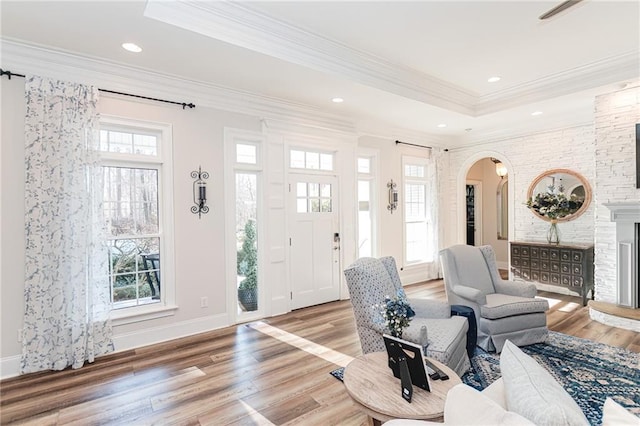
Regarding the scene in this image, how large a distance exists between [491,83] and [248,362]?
471 centimetres

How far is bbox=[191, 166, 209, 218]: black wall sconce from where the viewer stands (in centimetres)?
393

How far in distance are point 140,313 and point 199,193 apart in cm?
146

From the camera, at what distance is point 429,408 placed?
62.6 inches

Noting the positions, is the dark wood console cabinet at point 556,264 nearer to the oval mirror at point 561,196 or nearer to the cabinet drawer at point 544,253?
the cabinet drawer at point 544,253

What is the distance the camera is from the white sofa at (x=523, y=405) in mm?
944

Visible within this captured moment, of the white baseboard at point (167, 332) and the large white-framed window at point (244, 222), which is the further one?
the large white-framed window at point (244, 222)

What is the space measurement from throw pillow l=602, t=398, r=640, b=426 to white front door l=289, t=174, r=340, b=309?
3.96m

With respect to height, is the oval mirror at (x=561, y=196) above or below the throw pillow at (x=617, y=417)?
above

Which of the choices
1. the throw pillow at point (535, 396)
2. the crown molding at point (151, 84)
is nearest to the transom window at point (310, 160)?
the crown molding at point (151, 84)

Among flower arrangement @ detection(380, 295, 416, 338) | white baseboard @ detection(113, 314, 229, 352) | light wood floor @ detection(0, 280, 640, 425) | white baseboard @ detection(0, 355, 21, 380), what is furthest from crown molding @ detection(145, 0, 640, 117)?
white baseboard @ detection(0, 355, 21, 380)

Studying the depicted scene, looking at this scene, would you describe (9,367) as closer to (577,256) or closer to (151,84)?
(151,84)

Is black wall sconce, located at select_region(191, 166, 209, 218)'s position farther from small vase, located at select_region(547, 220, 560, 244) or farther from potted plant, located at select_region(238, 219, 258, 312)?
small vase, located at select_region(547, 220, 560, 244)

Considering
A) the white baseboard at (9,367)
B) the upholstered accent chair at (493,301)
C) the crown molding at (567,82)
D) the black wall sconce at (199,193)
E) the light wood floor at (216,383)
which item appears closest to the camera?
the light wood floor at (216,383)

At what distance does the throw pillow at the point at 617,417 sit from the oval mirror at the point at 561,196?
5161mm
